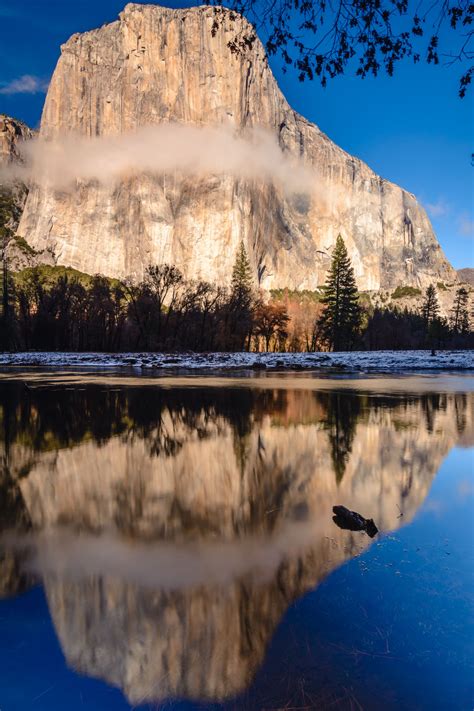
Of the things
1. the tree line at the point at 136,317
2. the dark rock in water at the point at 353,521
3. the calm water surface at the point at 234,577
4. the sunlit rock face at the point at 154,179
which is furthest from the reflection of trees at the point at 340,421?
the sunlit rock face at the point at 154,179

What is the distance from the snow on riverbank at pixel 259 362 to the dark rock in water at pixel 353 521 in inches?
1191

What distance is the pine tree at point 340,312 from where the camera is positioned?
7375 centimetres

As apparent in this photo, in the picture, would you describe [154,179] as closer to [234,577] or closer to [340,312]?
[340,312]

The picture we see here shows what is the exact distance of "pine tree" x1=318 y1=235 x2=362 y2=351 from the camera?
73.8 meters

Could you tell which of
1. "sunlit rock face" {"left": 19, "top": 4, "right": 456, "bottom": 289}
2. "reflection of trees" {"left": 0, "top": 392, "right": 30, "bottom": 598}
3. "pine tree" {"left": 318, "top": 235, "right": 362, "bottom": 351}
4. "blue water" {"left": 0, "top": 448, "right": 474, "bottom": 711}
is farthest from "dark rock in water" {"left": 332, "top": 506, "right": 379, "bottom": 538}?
"sunlit rock face" {"left": 19, "top": 4, "right": 456, "bottom": 289}

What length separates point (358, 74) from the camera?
582cm

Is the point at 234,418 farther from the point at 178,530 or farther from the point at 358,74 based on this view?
the point at 358,74

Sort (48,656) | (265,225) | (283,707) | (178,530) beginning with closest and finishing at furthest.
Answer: (283,707) < (48,656) < (178,530) < (265,225)

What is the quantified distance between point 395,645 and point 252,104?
728 feet

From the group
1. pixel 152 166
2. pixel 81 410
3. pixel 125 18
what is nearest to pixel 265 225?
pixel 152 166

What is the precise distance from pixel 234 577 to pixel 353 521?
1448 mm

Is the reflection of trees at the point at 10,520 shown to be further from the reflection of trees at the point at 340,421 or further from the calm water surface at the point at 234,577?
the reflection of trees at the point at 340,421

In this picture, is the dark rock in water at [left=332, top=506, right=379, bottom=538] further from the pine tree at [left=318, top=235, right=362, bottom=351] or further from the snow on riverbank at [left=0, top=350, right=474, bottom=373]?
the pine tree at [left=318, top=235, right=362, bottom=351]

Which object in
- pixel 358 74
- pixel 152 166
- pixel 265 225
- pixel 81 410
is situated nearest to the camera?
pixel 358 74
